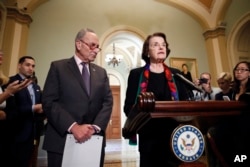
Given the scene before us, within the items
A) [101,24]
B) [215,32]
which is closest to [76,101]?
[101,24]

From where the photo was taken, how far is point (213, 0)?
5.95 metres

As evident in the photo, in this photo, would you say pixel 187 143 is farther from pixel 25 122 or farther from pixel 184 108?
pixel 25 122

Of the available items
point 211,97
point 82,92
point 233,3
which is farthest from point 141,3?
point 82,92

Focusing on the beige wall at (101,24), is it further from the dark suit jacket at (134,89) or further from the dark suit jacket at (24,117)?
the dark suit jacket at (134,89)

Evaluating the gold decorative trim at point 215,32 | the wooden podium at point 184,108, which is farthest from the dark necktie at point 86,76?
the gold decorative trim at point 215,32

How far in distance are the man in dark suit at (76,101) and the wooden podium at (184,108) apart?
0.57 meters

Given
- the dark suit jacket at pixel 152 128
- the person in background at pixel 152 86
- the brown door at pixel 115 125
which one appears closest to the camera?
the dark suit jacket at pixel 152 128

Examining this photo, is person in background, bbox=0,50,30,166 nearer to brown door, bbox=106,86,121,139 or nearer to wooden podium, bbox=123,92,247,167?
wooden podium, bbox=123,92,247,167

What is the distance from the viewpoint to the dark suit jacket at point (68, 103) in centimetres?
127

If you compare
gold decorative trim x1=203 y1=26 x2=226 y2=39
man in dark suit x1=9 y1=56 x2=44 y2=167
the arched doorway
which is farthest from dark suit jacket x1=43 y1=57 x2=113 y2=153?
the arched doorway

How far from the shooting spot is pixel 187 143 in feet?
2.47

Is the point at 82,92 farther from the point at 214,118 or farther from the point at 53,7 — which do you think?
the point at 53,7

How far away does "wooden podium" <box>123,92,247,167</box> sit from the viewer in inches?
28.8

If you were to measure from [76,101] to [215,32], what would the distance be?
554 centimetres
